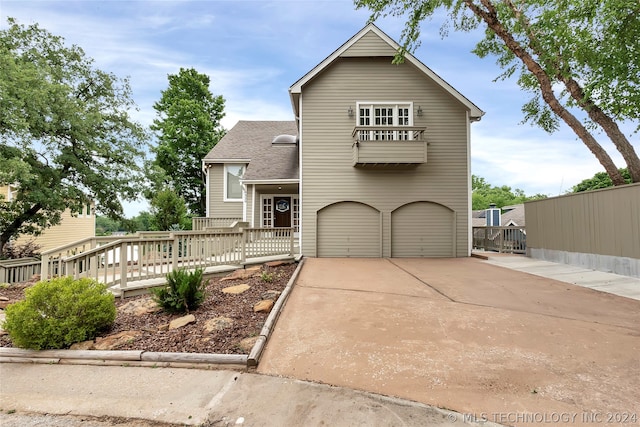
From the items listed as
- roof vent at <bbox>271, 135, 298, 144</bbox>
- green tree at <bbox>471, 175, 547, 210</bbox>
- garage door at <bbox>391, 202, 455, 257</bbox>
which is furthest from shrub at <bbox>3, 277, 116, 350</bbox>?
green tree at <bbox>471, 175, 547, 210</bbox>

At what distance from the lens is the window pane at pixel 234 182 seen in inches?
621

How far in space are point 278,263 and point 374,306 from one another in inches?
188

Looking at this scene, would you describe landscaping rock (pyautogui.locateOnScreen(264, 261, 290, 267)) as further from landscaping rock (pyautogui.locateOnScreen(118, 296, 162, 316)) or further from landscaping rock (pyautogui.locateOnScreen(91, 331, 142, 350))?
landscaping rock (pyautogui.locateOnScreen(91, 331, 142, 350))

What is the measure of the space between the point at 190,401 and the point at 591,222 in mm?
10476

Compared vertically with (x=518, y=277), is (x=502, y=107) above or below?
above

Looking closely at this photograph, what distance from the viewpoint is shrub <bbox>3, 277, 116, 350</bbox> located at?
138 inches

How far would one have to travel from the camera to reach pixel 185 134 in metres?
24.5

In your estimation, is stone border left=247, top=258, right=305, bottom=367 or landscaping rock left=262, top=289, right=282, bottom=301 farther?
landscaping rock left=262, top=289, right=282, bottom=301

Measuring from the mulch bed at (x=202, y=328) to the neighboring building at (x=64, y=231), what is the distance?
44.2 feet

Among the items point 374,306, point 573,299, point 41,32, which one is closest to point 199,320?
point 374,306

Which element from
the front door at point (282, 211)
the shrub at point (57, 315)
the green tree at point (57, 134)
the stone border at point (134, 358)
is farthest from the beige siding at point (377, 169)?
the green tree at point (57, 134)

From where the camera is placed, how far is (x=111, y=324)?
4.19 metres

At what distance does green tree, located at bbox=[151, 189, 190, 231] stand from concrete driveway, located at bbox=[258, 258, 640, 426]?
11.0 metres

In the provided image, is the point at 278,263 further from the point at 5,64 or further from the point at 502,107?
the point at 502,107
